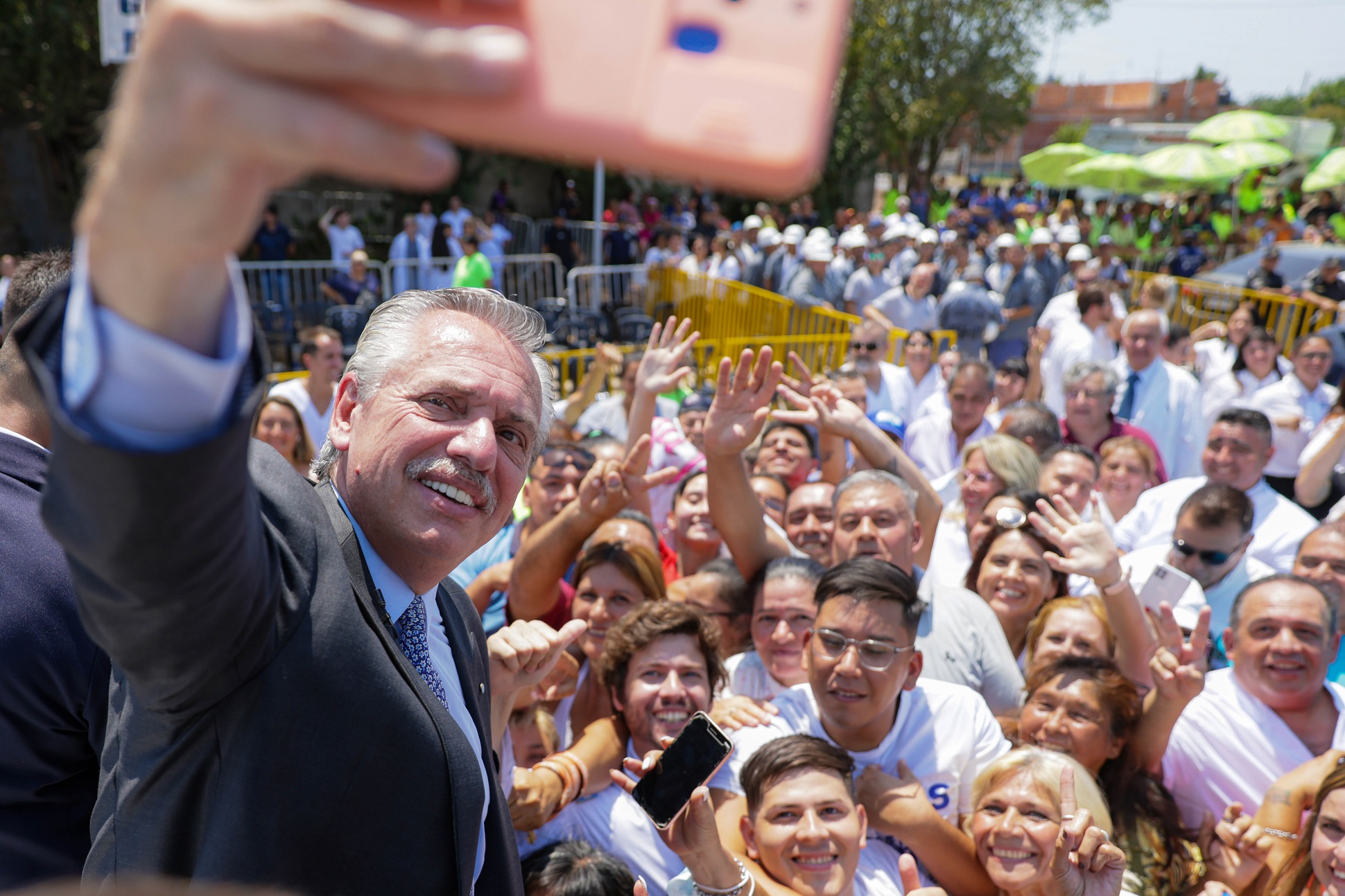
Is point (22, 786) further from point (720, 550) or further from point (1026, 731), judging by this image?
point (720, 550)

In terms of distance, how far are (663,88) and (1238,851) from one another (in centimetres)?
317

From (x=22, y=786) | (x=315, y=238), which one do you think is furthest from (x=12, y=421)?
(x=315, y=238)

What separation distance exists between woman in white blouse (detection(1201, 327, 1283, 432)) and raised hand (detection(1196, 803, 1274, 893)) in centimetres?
597

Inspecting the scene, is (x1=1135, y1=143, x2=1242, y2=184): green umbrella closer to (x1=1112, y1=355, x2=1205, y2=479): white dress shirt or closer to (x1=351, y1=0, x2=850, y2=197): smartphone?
(x1=1112, y1=355, x2=1205, y2=479): white dress shirt

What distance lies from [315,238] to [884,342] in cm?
1312

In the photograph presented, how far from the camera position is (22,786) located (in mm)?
1760

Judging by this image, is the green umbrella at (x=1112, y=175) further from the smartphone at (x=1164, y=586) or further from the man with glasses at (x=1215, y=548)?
the smartphone at (x=1164, y=586)

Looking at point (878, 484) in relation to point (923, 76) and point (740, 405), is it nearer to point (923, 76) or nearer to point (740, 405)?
point (740, 405)

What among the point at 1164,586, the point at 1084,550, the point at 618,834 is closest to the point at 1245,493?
the point at 1164,586

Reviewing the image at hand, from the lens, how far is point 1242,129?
66.7 feet

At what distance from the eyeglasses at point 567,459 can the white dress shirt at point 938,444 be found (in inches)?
115

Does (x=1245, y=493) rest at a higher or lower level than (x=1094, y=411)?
lower

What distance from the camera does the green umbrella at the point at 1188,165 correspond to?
1811 centimetres

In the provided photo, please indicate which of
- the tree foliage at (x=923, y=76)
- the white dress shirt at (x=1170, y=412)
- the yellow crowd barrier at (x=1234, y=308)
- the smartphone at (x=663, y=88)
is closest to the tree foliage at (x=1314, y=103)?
the tree foliage at (x=923, y=76)
